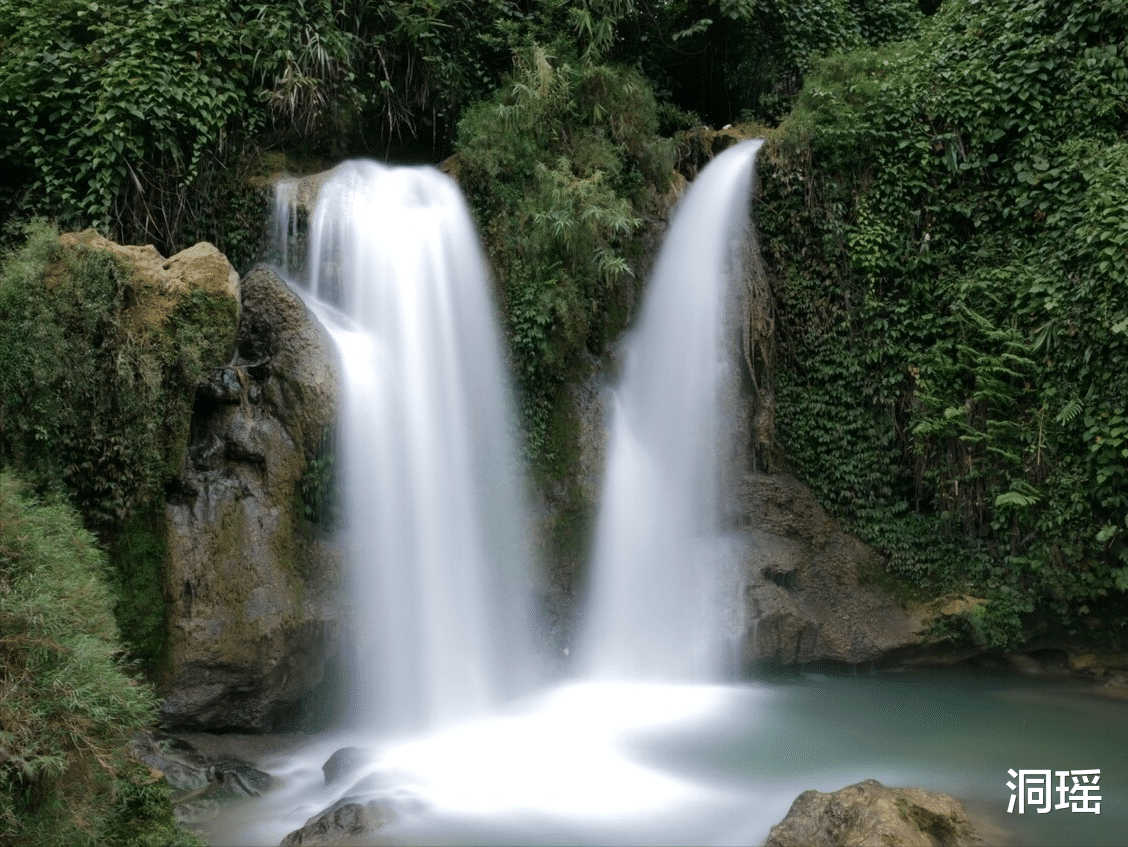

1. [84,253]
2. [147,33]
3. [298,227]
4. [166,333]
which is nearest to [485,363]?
[298,227]

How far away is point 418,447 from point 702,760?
11.8 feet

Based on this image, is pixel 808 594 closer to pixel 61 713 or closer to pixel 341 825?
pixel 341 825

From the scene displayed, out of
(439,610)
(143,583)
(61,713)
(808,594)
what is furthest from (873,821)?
(143,583)

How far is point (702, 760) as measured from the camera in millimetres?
7426

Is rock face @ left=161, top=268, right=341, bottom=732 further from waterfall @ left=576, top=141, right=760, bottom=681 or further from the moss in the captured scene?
waterfall @ left=576, top=141, right=760, bottom=681

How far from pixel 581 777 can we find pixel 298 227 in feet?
19.3

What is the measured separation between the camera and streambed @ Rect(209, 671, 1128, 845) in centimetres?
632

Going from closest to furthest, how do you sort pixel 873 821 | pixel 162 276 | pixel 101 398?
pixel 873 821 → pixel 101 398 → pixel 162 276

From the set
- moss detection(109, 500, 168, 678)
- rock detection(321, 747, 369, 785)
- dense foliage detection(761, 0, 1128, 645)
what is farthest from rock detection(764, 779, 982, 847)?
moss detection(109, 500, 168, 678)

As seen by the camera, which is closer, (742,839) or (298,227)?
(742,839)

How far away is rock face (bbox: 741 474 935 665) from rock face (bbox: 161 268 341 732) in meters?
4.42

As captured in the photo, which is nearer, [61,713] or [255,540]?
[61,713]

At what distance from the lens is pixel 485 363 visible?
9.51m

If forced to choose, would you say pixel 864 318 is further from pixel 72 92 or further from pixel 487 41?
pixel 72 92
